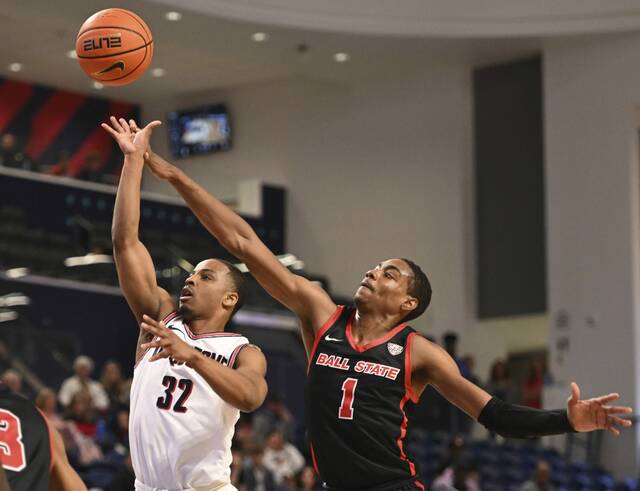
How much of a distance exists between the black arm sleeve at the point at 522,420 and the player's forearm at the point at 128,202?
5.77 feet

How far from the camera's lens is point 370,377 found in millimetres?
6070

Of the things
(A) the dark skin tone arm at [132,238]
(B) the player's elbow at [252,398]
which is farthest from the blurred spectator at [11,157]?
(B) the player's elbow at [252,398]

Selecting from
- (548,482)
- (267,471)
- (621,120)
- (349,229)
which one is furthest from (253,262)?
(349,229)

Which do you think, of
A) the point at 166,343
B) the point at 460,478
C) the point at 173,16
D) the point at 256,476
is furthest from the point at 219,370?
the point at 173,16

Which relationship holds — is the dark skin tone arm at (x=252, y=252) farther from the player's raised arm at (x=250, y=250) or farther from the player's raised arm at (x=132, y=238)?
the player's raised arm at (x=132, y=238)

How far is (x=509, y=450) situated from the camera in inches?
764

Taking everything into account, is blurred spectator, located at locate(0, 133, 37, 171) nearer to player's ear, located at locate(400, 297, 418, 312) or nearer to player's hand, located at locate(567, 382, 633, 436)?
player's ear, located at locate(400, 297, 418, 312)

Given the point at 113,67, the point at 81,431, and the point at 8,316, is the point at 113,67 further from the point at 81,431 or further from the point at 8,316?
the point at 8,316

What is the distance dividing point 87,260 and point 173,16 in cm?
460

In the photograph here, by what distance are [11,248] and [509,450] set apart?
25.1ft

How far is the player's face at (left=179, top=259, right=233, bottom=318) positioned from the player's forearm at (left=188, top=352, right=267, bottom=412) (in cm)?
68

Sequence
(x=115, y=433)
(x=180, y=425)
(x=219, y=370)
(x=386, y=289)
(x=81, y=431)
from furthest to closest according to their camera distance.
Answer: (x=81, y=431) → (x=115, y=433) → (x=386, y=289) → (x=180, y=425) → (x=219, y=370)

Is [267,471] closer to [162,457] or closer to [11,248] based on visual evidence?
[11,248]

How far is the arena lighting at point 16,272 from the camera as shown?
1920cm
